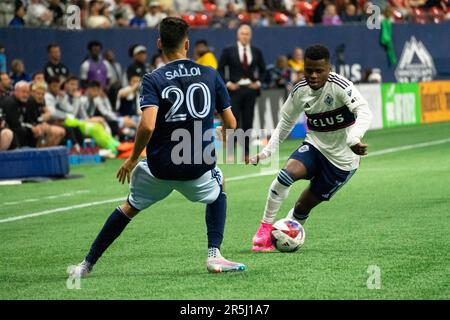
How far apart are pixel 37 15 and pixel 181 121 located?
50.8ft

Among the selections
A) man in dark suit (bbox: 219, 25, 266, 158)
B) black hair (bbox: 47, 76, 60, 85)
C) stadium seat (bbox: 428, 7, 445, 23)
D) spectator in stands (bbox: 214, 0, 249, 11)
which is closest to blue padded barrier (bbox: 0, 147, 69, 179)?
black hair (bbox: 47, 76, 60, 85)

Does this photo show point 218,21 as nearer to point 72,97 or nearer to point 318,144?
point 72,97

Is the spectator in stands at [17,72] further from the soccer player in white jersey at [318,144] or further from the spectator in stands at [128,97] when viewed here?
the soccer player in white jersey at [318,144]

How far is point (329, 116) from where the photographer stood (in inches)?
408

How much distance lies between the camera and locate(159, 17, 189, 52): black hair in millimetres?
8539

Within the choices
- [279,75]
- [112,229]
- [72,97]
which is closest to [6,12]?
[72,97]

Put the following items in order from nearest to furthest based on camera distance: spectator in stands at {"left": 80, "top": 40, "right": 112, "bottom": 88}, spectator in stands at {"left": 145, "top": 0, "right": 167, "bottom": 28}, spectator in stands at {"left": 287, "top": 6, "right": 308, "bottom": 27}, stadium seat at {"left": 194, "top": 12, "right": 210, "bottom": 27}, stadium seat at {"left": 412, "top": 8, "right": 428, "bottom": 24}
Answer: spectator in stands at {"left": 80, "top": 40, "right": 112, "bottom": 88}
spectator in stands at {"left": 145, "top": 0, "right": 167, "bottom": 28}
stadium seat at {"left": 194, "top": 12, "right": 210, "bottom": 27}
spectator in stands at {"left": 287, "top": 6, "right": 308, "bottom": 27}
stadium seat at {"left": 412, "top": 8, "right": 428, "bottom": 24}

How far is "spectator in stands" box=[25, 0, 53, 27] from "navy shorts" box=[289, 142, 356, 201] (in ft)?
45.7

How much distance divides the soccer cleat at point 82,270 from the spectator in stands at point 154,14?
17.9 metres

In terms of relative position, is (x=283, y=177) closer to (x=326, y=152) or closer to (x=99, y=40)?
(x=326, y=152)

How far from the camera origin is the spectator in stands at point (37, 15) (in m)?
23.5

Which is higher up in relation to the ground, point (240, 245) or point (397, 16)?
point (397, 16)

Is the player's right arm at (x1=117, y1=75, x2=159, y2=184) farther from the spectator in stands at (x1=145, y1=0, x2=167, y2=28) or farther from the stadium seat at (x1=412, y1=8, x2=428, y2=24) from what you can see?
the stadium seat at (x1=412, y1=8, x2=428, y2=24)

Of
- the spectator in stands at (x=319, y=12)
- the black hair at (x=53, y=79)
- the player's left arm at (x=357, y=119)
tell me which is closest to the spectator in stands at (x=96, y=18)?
the black hair at (x=53, y=79)
